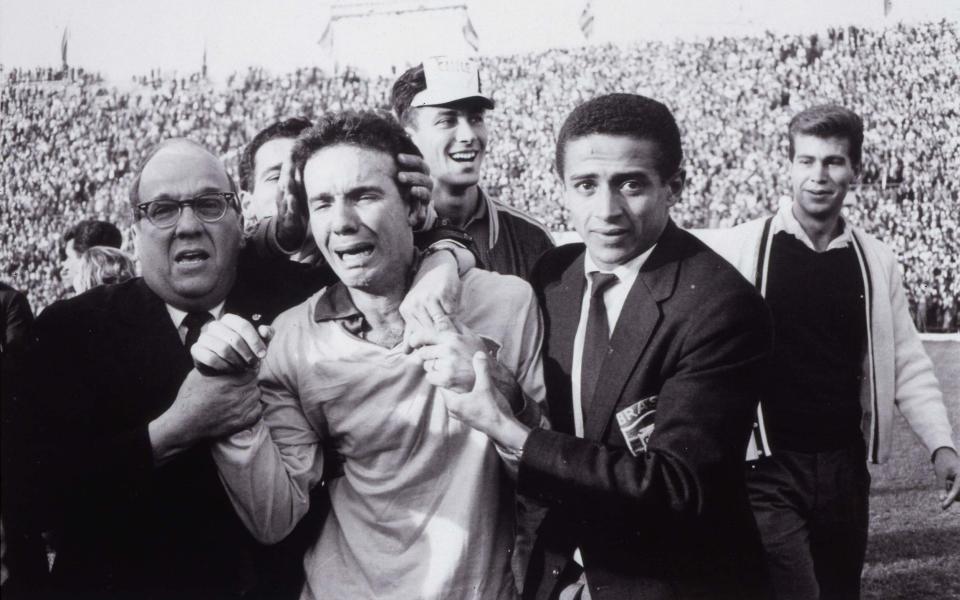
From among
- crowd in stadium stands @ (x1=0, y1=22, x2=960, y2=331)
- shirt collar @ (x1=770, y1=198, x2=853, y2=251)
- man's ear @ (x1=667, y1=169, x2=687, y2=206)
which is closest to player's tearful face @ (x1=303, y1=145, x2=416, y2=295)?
man's ear @ (x1=667, y1=169, x2=687, y2=206)

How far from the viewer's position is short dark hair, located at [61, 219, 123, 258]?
376 centimetres

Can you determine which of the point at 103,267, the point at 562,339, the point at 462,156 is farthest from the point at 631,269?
the point at 103,267

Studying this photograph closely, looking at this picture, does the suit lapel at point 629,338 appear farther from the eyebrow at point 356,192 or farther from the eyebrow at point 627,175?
the eyebrow at point 356,192

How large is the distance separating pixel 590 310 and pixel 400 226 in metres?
0.40

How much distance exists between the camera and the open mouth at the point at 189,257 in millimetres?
1646

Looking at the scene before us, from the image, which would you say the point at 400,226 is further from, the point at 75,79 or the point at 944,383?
the point at 944,383

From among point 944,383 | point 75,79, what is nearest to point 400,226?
point 75,79

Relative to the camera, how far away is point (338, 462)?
1.52 m

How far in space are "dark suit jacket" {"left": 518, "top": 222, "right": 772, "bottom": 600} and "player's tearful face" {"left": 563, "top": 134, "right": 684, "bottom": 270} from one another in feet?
0.20

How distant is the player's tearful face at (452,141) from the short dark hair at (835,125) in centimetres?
117

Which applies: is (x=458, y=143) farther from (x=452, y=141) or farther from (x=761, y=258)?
(x=761, y=258)

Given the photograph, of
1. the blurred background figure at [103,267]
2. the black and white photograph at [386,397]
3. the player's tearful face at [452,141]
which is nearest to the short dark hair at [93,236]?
the blurred background figure at [103,267]

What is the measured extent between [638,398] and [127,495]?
94 cm

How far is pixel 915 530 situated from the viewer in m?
3.69
